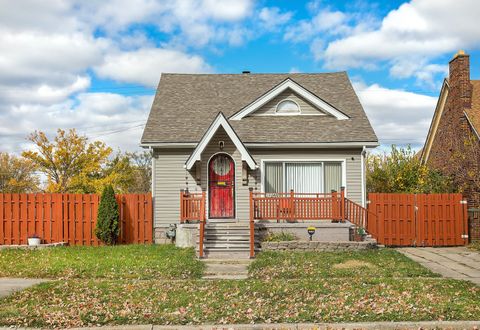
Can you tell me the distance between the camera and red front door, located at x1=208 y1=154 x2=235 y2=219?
703 inches

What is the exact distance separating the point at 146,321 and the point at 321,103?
13.0 metres

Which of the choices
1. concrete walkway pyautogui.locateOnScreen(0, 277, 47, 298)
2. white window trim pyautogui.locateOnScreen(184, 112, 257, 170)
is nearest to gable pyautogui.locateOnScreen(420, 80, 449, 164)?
white window trim pyautogui.locateOnScreen(184, 112, 257, 170)

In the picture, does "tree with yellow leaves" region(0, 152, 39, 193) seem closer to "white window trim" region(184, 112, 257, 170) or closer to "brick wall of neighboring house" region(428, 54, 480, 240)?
"white window trim" region(184, 112, 257, 170)

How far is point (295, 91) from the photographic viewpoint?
61.8ft

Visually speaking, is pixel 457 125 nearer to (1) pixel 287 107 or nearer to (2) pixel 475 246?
(2) pixel 475 246

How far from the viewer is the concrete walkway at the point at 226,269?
11.7 meters

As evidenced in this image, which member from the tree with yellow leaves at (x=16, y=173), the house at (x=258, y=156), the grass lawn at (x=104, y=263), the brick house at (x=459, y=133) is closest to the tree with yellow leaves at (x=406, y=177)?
the brick house at (x=459, y=133)

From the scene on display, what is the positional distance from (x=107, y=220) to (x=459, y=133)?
15566 millimetres

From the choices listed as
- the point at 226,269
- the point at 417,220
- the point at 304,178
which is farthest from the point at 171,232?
the point at 417,220

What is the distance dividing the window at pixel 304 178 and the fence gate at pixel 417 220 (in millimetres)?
1563

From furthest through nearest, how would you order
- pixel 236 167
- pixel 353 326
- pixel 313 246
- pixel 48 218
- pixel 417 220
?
pixel 236 167 → pixel 48 218 → pixel 417 220 → pixel 313 246 → pixel 353 326

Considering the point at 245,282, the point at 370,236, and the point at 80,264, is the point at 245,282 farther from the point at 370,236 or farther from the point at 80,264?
the point at 370,236

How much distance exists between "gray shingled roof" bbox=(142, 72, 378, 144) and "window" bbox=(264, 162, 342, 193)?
1.08m

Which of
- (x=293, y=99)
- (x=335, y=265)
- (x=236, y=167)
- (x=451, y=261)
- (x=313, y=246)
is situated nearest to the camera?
(x=335, y=265)
